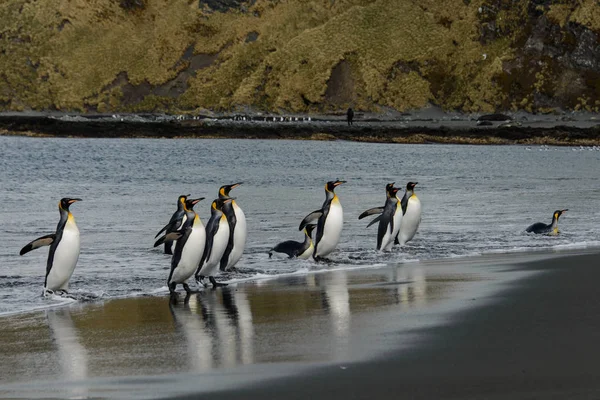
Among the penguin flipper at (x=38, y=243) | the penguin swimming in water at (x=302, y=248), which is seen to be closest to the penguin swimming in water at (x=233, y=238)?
the penguin swimming in water at (x=302, y=248)

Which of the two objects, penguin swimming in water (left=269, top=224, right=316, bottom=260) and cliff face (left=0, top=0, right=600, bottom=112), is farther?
cliff face (left=0, top=0, right=600, bottom=112)

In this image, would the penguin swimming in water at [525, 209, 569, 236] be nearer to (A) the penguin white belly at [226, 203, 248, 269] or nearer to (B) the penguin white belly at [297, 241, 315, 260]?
(B) the penguin white belly at [297, 241, 315, 260]

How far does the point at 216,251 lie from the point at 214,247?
0.06 metres

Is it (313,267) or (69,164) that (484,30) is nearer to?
(69,164)

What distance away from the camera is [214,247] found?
38.2 ft

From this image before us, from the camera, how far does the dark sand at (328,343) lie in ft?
20.1

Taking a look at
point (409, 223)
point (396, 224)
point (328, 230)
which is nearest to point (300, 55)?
point (409, 223)

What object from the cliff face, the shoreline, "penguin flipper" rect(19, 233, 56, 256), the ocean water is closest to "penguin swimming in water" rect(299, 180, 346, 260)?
the ocean water

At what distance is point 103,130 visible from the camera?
7638cm

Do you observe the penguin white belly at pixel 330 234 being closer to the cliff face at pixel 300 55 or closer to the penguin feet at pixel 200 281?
the penguin feet at pixel 200 281

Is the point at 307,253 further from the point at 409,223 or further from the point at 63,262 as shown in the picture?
the point at 63,262

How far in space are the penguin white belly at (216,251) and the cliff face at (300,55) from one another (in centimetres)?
7438

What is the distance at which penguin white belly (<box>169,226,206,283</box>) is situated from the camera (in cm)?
1101

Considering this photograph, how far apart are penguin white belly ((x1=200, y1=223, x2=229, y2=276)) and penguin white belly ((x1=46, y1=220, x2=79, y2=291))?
1.41 metres
